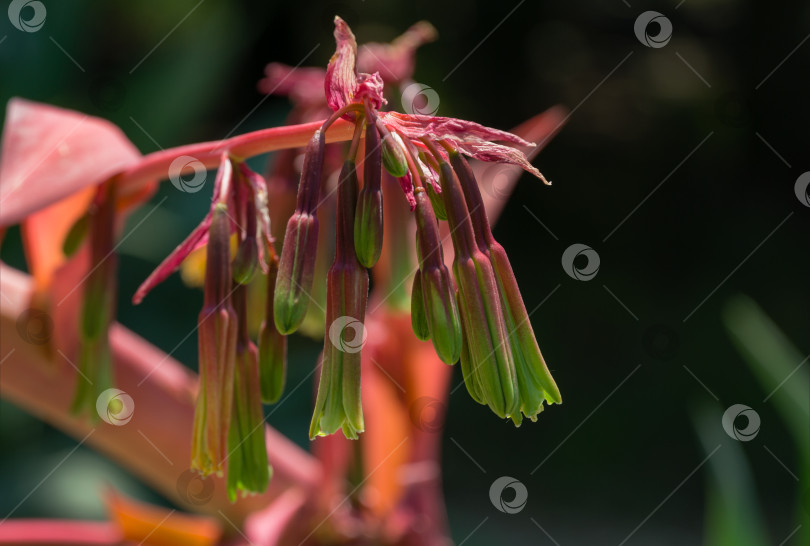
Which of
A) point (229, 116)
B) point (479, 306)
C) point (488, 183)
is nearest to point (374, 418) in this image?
point (488, 183)

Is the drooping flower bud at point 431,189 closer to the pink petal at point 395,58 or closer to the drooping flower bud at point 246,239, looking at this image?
the drooping flower bud at point 246,239

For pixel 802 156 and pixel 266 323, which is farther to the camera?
pixel 802 156

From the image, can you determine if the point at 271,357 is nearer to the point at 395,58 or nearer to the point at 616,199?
the point at 395,58


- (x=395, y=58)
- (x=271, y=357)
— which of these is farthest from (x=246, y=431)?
(x=395, y=58)

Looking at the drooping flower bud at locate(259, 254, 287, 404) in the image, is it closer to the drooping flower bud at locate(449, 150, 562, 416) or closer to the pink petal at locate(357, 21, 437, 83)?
the drooping flower bud at locate(449, 150, 562, 416)

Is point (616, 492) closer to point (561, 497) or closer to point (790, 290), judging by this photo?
point (561, 497)

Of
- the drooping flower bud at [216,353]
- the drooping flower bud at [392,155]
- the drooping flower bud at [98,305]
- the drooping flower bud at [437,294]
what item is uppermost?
the drooping flower bud at [392,155]

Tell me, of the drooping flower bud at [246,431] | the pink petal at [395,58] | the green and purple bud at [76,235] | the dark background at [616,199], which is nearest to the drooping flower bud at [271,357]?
the drooping flower bud at [246,431]
